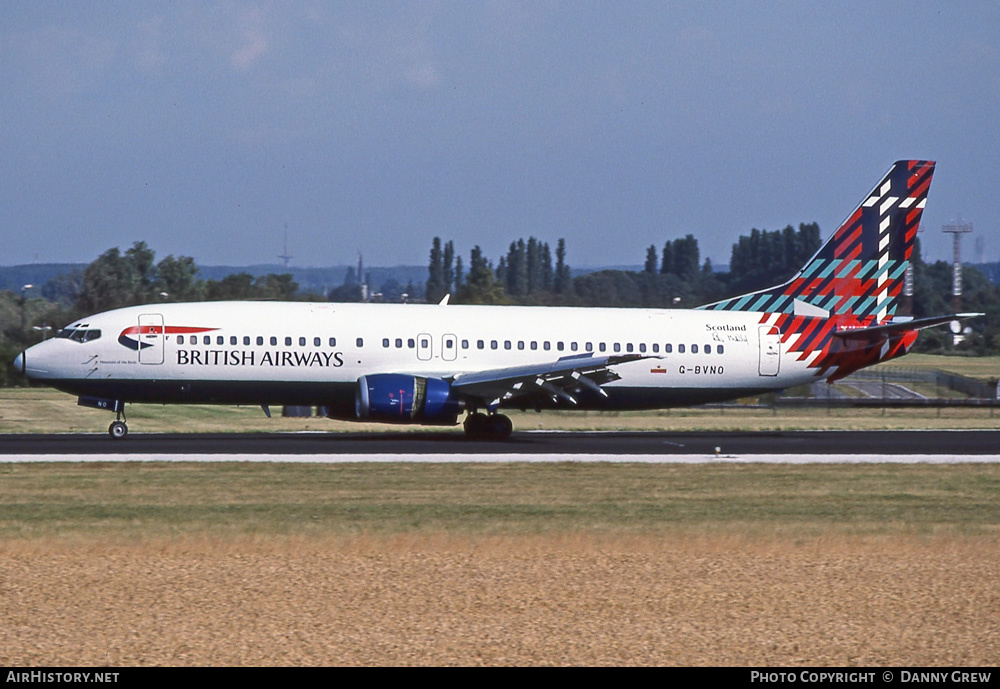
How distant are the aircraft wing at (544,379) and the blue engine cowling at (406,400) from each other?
25.7 inches

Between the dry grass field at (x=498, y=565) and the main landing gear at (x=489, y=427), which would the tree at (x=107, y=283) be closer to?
the main landing gear at (x=489, y=427)

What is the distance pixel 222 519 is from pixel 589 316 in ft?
65.6

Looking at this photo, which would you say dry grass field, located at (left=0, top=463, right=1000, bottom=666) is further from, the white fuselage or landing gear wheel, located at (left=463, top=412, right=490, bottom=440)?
landing gear wheel, located at (left=463, top=412, right=490, bottom=440)

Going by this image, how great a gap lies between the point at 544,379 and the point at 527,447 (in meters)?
2.32

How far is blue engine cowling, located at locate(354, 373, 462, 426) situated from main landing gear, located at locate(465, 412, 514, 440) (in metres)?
1.88

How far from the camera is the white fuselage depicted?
113ft

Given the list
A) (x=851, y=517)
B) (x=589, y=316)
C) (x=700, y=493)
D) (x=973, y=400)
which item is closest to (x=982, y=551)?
(x=851, y=517)

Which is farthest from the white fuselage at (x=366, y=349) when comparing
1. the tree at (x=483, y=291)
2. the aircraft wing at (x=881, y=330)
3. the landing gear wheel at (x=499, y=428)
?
the tree at (x=483, y=291)

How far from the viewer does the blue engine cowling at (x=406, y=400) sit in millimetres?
33781

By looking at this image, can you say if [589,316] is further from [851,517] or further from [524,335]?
[851,517]

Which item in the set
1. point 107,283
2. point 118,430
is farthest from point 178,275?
point 118,430

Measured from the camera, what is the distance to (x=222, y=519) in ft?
66.0

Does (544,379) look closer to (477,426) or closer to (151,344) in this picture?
(477,426)

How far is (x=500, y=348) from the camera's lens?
121ft
